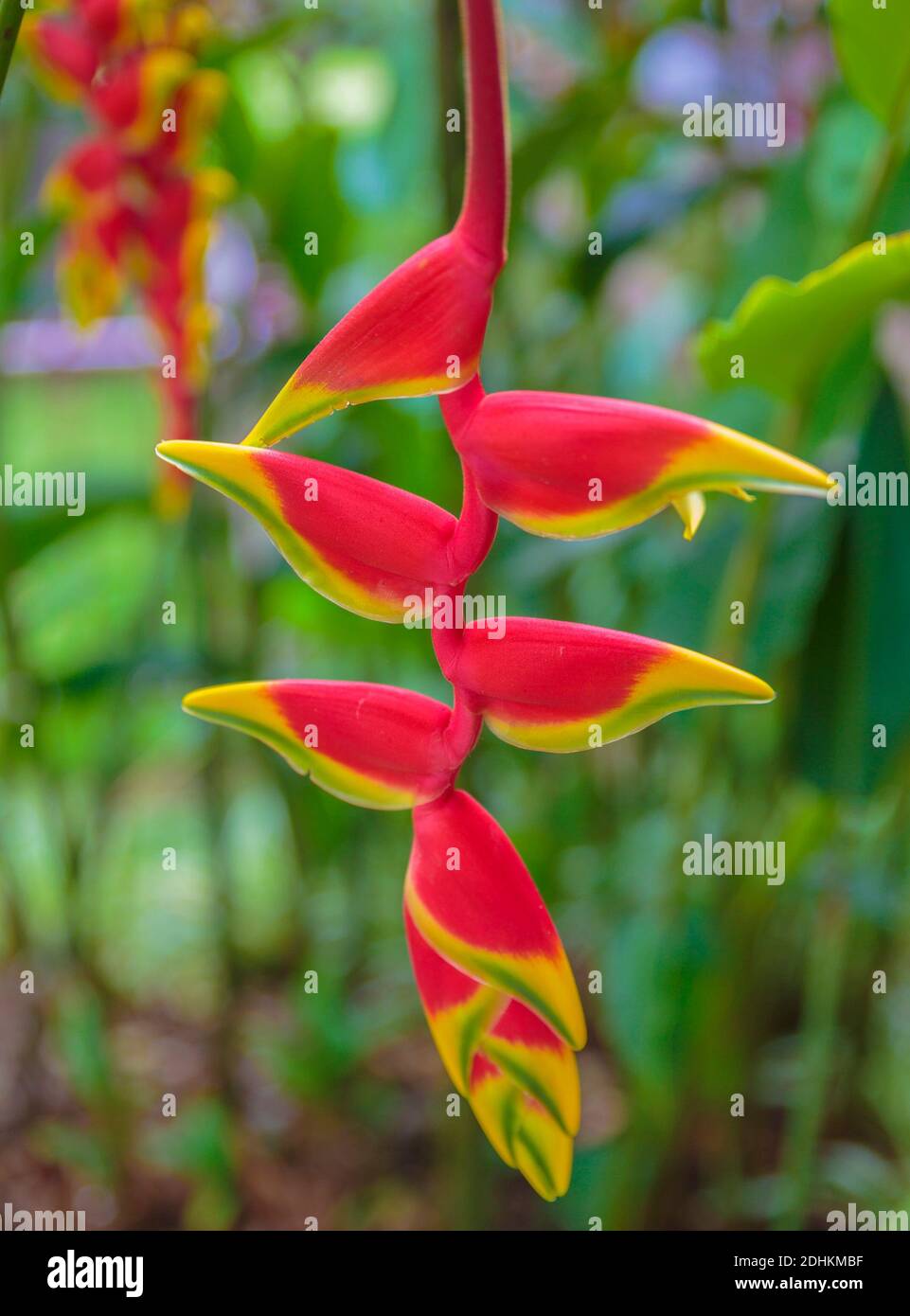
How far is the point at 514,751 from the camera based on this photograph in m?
0.72

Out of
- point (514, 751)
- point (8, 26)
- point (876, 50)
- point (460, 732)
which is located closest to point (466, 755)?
point (460, 732)

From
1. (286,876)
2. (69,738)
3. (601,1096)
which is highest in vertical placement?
(69,738)

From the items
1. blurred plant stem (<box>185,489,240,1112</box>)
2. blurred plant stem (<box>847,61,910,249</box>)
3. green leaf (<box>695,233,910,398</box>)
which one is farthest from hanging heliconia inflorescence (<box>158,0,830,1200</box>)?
blurred plant stem (<box>185,489,240,1112</box>)

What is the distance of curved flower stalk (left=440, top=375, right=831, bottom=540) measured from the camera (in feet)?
0.47

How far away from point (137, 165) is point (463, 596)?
1.08ft

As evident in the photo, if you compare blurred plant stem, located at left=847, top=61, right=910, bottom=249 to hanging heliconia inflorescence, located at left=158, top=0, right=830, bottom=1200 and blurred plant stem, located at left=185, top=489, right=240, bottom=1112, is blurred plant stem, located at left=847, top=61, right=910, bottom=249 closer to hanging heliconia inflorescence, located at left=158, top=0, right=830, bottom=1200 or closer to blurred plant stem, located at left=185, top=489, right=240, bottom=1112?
hanging heliconia inflorescence, located at left=158, top=0, right=830, bottom=1200

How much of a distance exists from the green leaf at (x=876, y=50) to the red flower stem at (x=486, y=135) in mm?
203

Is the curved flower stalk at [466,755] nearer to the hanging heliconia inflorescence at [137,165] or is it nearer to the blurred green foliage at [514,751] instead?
the blurred green foliage at [514,751]

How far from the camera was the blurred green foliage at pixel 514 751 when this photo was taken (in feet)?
1.50

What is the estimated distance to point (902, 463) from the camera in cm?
39

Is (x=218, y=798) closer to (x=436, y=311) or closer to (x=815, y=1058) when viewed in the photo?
(x=815, y=1058)
